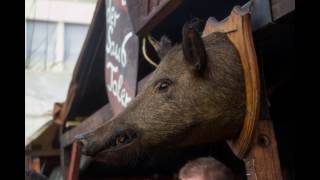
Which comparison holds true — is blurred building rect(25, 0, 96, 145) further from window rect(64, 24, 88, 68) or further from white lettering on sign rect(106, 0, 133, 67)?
white lettering on sign rect(106, 0, 133, 67)

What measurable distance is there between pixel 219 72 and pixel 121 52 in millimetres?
1445

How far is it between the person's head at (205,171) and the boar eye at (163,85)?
1.37 ft

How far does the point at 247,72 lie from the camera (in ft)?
6.54

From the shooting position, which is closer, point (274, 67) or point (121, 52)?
point (274, 67)

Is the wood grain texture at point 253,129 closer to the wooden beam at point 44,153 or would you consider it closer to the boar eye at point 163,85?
the boar eye at point 163,85

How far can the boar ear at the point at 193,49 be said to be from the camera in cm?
194

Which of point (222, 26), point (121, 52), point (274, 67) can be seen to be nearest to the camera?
point (222, 26)

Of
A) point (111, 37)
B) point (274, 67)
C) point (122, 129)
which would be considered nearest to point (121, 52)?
point (111, 37)

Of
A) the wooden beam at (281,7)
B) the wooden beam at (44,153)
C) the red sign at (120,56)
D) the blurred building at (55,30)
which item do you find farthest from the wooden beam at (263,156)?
the blurred building at (55,30)

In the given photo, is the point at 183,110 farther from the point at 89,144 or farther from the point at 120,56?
the point at 120,56

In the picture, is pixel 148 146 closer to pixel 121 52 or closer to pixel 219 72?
pixel 219 72

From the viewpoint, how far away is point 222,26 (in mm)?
2180

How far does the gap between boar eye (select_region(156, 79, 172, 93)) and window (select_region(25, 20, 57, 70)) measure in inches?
479

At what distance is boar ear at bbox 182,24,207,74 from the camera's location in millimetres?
1938
